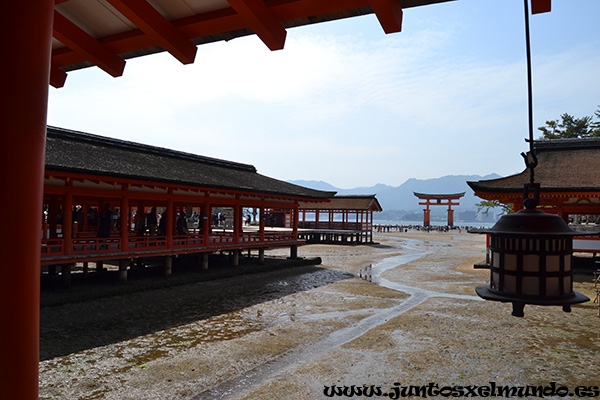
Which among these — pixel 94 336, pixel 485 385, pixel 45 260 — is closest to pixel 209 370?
pixel 94 336

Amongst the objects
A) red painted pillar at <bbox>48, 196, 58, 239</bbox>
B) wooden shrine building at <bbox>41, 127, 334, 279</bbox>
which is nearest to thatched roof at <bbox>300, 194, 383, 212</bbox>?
wooden shrine building at <bbox>41, 127, 334, 279</bbox>

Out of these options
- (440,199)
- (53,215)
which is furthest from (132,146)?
(440,199)

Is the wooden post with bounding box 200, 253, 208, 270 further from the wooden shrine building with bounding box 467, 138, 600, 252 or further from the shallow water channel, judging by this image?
the wooden shrine building with bounding box 467, 138, 600, 252

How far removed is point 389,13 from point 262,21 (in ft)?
3.01

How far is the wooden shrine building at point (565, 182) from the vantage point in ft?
68.8

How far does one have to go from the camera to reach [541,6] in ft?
8.93

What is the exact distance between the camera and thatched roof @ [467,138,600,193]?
69.6ft

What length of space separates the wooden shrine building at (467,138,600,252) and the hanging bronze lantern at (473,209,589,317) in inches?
767

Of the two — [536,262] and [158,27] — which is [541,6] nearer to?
[536,262]

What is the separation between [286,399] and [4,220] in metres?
6.08

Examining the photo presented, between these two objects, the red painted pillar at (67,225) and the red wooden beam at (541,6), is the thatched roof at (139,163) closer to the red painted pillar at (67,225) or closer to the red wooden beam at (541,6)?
the red painted pillar at (67,225)

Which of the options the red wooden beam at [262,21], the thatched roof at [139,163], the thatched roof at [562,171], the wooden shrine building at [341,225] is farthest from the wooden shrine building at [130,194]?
the wooden shrine building at [341,225]

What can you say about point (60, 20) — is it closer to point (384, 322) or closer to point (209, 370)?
point (209, 370)

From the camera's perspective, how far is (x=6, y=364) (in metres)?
1.82
